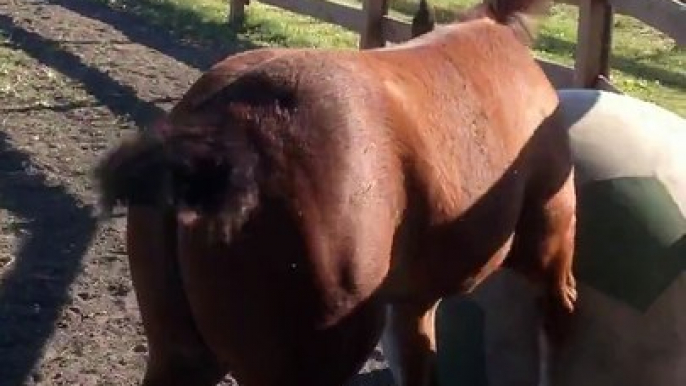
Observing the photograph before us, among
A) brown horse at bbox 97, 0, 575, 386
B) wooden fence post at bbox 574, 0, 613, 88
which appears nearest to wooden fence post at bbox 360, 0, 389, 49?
wooden fence post at bbox 574, 0, 613, 88

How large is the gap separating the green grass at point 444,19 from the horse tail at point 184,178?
6.60 m

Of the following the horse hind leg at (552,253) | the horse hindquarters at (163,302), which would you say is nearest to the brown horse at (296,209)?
the horse hindquarters at (163,302)

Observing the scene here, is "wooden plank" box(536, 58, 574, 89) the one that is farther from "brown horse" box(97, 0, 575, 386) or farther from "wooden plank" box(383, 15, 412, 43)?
"brown horse" box(97, 0, 575, 386)

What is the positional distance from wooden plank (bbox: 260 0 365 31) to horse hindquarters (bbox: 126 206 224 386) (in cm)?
610

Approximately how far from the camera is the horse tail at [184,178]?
249 cm

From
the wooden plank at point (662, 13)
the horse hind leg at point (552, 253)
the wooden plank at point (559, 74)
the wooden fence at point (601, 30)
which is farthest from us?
the wooden plank at point (559, 74)

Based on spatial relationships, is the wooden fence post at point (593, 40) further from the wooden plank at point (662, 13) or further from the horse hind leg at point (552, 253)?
the horse hind leg at point (552, 253)

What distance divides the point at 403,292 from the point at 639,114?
61.7 inches

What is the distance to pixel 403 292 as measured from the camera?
10.2ft

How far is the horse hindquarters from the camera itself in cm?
275

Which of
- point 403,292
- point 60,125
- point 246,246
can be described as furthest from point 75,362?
point 60,125

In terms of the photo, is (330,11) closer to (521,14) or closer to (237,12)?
(237,12)

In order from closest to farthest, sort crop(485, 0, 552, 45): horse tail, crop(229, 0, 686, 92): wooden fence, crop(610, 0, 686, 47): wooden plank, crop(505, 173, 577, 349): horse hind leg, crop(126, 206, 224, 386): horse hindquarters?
crop(126, 206, 224, 386): horse hindquarters < crop(505, 173, 577, 349): horse hind leg < crop(485, 0, 552, 45): horse tail < crop(610, 0, 686, 47): wooden plank < crop(229, 0, 686, 92): wooden fence

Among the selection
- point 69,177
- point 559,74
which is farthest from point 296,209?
point 559,74
